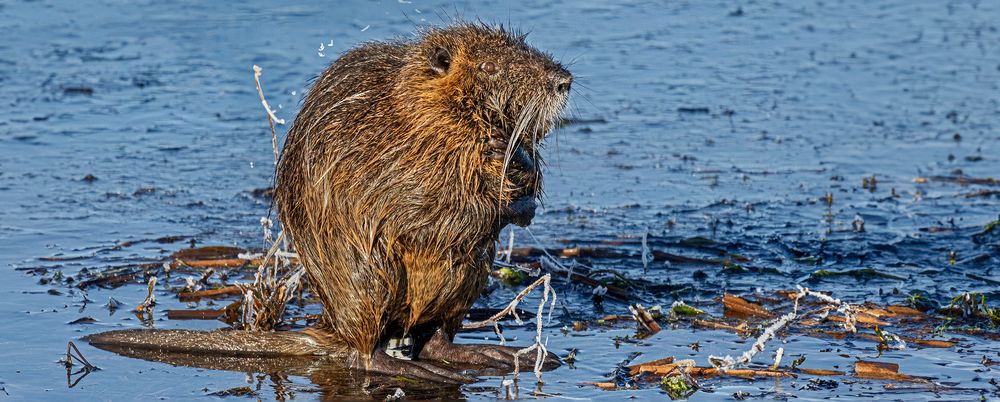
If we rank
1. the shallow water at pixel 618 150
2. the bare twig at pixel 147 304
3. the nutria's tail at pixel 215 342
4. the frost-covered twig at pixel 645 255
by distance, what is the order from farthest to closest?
the frost-covered twig at pixel 645 255
the bare twig at pixel 147 304
the shallow water at pixel 618 150
the nutria's tail at pixel 215 342

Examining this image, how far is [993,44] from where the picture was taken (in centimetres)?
981

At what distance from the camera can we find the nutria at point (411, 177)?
13.5ft

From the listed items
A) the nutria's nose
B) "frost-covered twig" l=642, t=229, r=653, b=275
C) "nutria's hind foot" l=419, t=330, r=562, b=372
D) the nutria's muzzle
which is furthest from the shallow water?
the nutria's muzzle

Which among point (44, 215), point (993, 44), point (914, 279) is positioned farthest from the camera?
point (993, 44)

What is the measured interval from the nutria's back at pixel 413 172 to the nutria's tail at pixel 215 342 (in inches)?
5.1

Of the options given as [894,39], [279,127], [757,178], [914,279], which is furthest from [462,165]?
[894,39]

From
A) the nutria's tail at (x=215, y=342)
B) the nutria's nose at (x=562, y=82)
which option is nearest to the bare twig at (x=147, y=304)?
the nutria's tail at (x=215, y=342)

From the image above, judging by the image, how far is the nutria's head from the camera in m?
4.16

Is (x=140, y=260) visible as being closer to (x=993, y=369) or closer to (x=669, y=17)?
(x=993, y=369)

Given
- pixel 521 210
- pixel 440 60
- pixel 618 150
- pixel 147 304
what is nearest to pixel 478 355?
pixel 521 210

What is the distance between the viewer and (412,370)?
4191 millimetres

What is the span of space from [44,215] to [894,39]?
6.47 meters

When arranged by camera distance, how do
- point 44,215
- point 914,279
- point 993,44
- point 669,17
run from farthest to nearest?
point 669,17
point 993,44
point 44,215
point 914,279

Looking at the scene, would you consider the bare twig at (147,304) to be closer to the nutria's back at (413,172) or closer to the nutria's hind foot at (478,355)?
the nutria's back at (413,172)
